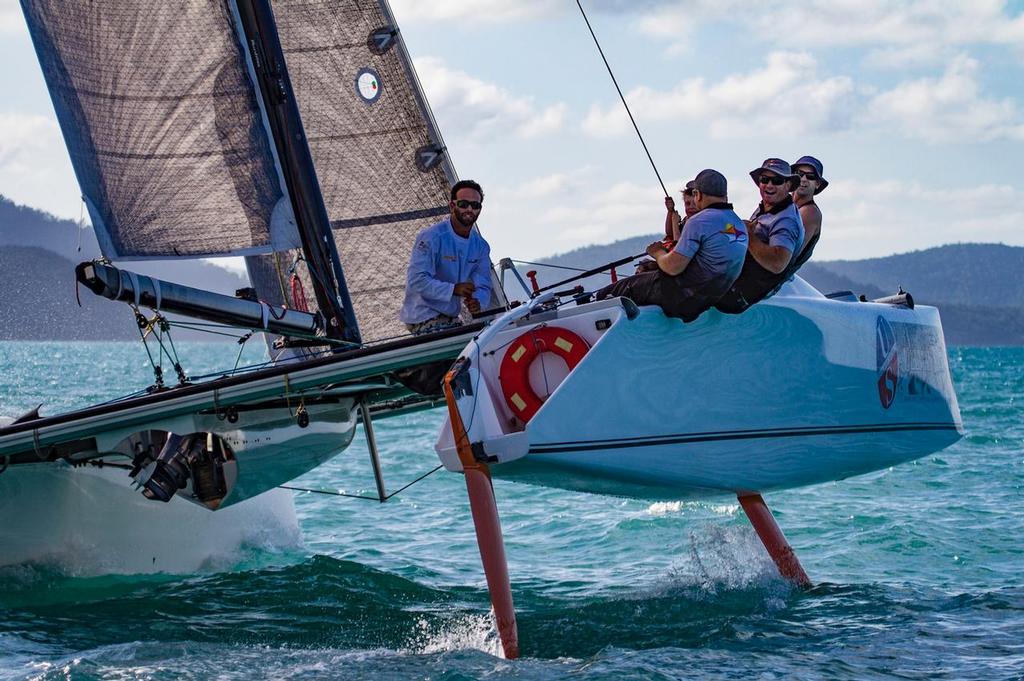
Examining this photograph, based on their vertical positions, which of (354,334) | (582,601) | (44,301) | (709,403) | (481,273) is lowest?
(582,601)

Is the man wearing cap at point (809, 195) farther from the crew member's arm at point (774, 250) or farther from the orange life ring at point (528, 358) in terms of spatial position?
the orange life ring at point (528, 358)

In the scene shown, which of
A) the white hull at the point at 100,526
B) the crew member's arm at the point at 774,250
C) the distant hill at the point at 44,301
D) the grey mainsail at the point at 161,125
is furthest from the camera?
the distant hill at the point at 44,301

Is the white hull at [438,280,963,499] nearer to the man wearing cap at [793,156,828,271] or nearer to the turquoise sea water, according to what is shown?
the man wearing cap at [793,156,828,271]

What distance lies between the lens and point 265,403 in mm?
7117

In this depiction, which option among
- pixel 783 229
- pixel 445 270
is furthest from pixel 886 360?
pixel 445 270

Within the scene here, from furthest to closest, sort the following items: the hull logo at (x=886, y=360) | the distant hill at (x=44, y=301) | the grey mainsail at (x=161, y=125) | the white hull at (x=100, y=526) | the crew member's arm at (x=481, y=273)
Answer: the distant hill at (x=44, y=301)
the white hull at (x=100, y=526)
the grey mainsail at (x=161, y=125)
the crew member's arm at (x=481, y=273)
the hull logo at (x=886, y=360)

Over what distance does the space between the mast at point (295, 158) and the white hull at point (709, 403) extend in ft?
5.78

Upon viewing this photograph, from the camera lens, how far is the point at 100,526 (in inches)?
308

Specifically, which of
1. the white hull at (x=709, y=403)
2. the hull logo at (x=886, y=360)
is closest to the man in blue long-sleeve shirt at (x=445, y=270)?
the white hull at (x=709, y=403)

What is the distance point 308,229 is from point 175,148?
2.61 feet

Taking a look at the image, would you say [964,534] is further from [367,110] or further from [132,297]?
[132,297]

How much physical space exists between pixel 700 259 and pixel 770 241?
0.47 metres

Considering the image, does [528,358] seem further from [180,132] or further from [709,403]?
[180,132]

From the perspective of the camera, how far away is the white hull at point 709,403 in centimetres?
543
